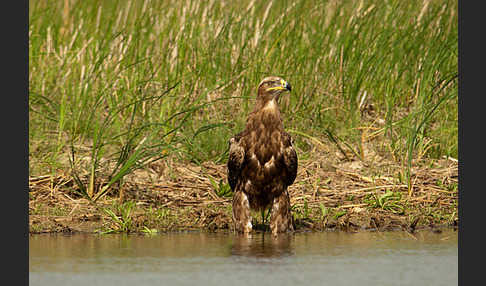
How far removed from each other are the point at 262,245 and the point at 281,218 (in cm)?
68

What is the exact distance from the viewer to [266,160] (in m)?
8.16

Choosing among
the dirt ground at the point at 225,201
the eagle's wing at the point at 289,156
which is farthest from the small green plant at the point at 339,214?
the eagle's wing at the point at 289,156

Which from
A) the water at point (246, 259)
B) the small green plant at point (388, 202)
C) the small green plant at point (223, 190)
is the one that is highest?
the small green plant at point (223, 190)

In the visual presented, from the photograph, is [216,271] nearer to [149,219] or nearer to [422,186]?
[149,219]

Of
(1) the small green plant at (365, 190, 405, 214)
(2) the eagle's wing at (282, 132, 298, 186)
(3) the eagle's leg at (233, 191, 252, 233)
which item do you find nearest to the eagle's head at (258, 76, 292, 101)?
(2) the eagle's wing at (282, 132, 298, 186)

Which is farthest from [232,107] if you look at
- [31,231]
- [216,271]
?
[216,271]

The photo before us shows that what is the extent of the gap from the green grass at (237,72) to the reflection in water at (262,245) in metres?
1.93

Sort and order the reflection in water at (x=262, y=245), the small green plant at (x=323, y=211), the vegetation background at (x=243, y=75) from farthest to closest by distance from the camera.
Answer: the vegetation background at (x=243, y=75) → the small green plant at (x=323, y=211) → the reflection in water at (x=262, y=245)

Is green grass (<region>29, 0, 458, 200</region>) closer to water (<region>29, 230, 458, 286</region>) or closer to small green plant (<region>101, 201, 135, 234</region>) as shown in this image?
small green plant (<region>101, 201, 135, 234</region>)

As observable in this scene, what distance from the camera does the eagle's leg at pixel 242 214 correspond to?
8094mm

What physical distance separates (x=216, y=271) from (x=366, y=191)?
3.34 meters

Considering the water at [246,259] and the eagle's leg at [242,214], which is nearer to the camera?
the water at [246,259]

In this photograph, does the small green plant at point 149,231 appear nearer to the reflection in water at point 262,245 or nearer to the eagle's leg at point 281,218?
the reflection in water at point 262,245

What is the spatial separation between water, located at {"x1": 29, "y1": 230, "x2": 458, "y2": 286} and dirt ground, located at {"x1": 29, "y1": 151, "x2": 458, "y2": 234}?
1.06 feet
